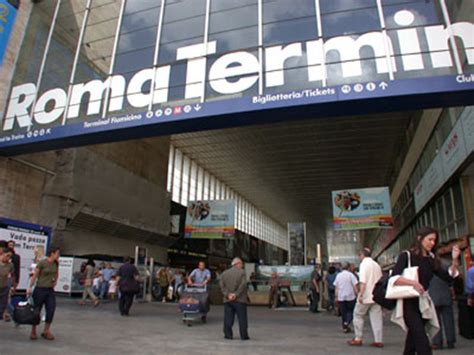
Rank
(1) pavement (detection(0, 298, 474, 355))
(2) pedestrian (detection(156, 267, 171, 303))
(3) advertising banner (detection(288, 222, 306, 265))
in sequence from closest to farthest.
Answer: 1. (1) pavement (detection(0, 298, 474, 355))
2. (2) pedestrian (detection(156, 267, 171, 303))
3. (3) advertising banner (detection(288, 222, 306, 265))

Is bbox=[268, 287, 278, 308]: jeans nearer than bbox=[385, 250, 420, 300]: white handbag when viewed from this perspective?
No

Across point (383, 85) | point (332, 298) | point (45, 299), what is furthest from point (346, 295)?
point (45, 299)

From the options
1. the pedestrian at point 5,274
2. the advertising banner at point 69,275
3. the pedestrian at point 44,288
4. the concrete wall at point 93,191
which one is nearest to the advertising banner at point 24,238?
the pedestrian at point 5,274

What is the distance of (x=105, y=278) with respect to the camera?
16688 mm

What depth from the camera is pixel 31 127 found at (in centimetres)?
1291

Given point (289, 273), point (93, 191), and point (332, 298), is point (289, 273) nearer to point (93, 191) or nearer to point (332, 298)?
point (332, 298)

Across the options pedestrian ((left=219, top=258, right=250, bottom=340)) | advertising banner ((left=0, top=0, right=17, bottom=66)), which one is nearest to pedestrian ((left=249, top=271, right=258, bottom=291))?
pedestrian ((left=219, top=258, right=250, bottom=340))

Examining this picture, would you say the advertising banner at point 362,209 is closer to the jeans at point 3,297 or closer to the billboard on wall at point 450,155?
the billboard on wall at point 450,155

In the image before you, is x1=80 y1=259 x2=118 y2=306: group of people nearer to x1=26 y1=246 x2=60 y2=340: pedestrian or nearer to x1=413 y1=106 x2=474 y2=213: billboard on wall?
x1=26 y1=246 x2=60 y2=340: pedestrian

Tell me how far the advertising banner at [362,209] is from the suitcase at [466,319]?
11.5 metres

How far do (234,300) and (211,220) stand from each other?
49.7ft

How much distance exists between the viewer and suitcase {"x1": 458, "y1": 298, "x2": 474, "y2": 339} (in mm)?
7043

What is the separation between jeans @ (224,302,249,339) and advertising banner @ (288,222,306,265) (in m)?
16.3

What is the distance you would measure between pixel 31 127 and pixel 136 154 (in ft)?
32.7
